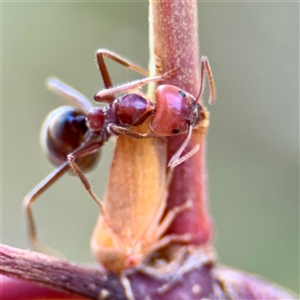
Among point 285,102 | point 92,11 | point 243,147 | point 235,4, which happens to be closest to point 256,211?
point 243,147

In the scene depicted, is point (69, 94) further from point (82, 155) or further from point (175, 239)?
point (175, 239)

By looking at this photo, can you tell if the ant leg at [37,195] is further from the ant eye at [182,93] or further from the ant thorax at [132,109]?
the ant eye at [182,93]

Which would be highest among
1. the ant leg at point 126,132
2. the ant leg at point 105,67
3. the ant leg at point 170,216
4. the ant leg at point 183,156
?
the ant leg at point 105,67

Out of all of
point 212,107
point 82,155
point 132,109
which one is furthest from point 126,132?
point 212,107

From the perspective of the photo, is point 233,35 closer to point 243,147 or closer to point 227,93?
point 227,93

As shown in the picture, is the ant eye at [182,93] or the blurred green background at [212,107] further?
the blurred green background at [212,107]

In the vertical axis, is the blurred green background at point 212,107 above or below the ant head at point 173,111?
above

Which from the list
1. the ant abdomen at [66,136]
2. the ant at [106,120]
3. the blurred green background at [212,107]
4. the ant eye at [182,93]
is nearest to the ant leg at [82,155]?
the ant at [106,120]
